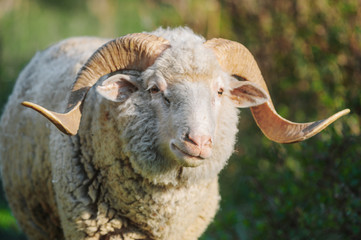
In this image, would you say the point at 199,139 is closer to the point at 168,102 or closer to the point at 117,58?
the point at 168,102

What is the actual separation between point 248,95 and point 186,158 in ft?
3.38

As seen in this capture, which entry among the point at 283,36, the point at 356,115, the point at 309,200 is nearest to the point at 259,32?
the point at 283,36

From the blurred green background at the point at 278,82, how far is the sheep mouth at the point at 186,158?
6.86ft

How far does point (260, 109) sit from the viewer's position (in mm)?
4301

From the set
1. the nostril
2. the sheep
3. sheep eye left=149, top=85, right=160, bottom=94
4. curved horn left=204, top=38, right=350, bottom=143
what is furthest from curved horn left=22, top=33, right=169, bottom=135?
the nostril

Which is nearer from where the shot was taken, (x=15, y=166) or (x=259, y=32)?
(x=15, y=166)

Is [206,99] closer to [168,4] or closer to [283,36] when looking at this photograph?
[283,36]

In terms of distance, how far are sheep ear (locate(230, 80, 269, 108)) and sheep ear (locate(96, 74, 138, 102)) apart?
Answer: 826 mm

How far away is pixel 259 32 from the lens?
30.2 ft

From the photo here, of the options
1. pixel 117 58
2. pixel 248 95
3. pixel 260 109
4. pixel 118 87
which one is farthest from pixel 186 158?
pixel 260 109

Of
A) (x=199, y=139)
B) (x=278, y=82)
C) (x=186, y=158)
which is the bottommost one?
(x=278, y=82)

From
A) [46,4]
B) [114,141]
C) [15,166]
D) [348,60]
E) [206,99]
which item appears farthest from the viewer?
[46,4]

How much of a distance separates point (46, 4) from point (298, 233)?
28.8 feet

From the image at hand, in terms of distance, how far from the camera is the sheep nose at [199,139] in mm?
3316
